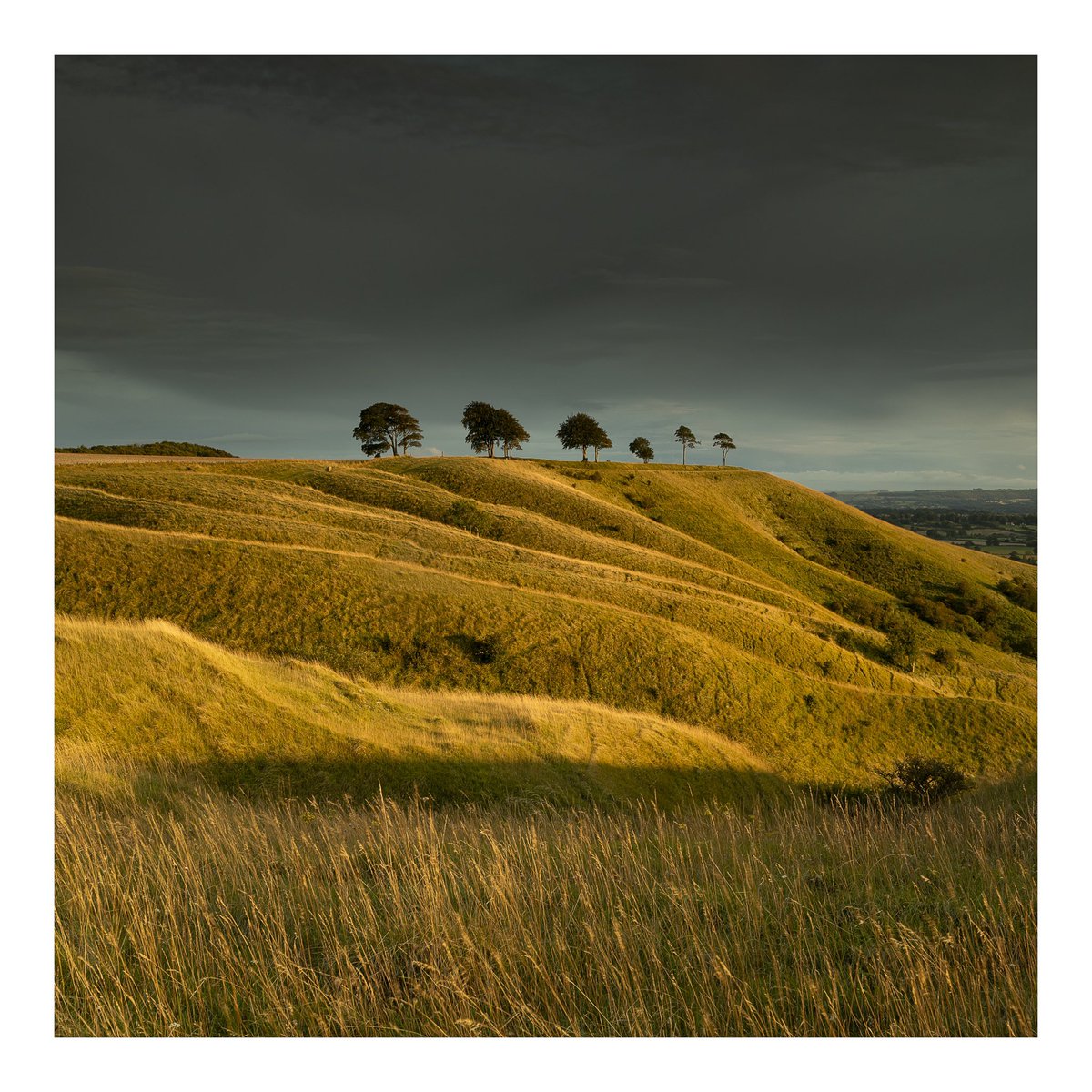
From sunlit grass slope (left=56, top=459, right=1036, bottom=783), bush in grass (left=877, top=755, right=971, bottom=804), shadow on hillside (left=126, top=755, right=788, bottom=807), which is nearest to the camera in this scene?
shadow on hillside (left=126, top=755, right=788, bottom=807)

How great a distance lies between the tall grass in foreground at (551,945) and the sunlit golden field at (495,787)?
37 millimetres

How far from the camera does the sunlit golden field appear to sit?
4082mm

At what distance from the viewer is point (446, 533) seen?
153 feet

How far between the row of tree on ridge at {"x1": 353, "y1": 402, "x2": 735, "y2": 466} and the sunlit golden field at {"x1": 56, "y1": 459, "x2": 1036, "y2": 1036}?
1104 inches

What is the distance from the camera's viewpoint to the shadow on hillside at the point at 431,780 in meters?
12.7

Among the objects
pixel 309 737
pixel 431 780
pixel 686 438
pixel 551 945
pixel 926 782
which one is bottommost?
pixel 926 782

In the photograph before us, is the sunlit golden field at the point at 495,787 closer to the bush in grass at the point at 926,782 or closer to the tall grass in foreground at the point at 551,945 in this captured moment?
the tall grass in foreground at the point at 551,945

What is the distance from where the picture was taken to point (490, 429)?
85875mm

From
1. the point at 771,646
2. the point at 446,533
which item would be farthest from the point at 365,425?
the point at 771,646

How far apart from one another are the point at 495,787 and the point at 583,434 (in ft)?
278

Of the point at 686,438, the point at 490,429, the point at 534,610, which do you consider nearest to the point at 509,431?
the point at 490,429

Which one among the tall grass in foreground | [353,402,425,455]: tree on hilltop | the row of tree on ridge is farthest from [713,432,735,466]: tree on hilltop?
the tall grass in foreground

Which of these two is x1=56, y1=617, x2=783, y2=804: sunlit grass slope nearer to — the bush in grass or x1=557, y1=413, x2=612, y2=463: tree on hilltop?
the bush in grass

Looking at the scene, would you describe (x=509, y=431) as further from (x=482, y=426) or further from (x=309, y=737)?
(x=309, y=737)
